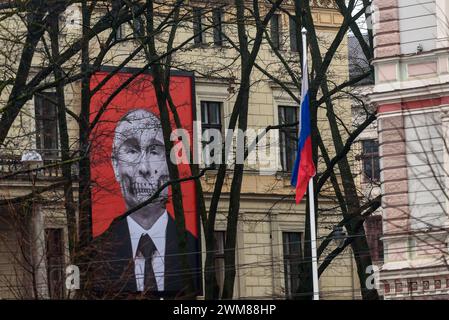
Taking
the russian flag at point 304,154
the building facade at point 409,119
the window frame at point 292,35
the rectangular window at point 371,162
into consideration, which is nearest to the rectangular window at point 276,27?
the window frame at point 292,35

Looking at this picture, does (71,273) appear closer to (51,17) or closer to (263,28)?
(51,17)

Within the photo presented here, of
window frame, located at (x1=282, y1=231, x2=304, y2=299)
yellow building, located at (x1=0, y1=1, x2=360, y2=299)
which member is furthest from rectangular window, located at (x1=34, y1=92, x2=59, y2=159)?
window frame, located at (x1=282, y1=231, x2=304, y2=299)

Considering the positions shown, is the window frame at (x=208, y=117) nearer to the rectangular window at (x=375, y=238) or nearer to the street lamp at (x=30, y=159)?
the rectangular window at (x=375, y=238)

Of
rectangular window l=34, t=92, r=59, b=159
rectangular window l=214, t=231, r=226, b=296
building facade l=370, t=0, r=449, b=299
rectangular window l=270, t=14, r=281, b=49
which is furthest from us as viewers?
rectangular window l=270, t=14, r=281, b=49

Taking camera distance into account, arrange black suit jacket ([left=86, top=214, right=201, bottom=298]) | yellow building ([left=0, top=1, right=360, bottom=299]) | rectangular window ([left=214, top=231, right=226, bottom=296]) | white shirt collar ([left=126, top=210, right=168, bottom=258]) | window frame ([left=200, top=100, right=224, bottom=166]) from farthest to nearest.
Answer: window frame ([left=200, top=100, right=224, bottom=166])
yellow building ([left=0, top=1, right=360, bottom=299])
rectangular window ([left=214, top=231, right=226, bottom=296])
white shirt collar ([left=126, top=210, right=168, bottom=258])
black suit jacket ([left=86, top=214, right=201, bottom=298])

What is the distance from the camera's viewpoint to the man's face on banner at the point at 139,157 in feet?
192

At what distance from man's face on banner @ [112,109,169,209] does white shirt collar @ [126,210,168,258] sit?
0.51m

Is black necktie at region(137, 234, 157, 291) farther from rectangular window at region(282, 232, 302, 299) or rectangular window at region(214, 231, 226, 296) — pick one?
rectangular window at region(282, 232, 302, 299)

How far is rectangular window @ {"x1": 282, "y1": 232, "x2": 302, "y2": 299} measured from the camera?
64.0m

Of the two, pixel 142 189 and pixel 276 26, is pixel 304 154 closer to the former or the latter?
pixel 142 189

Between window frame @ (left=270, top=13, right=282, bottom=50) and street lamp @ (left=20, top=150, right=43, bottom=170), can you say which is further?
window frame @ (left=270, top=13, right=282, bottom=50)
